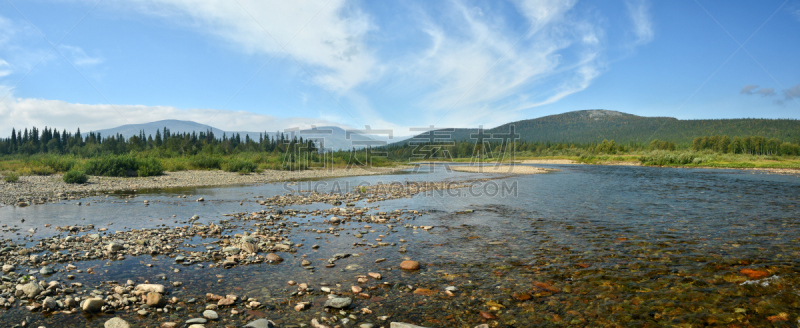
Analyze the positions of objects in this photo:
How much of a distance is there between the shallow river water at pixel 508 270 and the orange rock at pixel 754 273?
3.7 inches

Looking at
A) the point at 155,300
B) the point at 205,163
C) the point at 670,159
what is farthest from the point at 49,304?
the point at 670,159

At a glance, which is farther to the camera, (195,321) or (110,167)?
(110,167)

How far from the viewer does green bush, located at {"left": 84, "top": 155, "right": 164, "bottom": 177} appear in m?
29.4

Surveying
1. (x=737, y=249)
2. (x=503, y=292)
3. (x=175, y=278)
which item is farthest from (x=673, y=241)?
(x=175, y=278)

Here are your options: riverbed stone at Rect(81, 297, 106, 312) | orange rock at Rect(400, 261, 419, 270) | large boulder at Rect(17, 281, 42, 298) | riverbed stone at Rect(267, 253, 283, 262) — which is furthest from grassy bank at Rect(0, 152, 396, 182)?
orange rock at Rect(400, 261, 419, 270)

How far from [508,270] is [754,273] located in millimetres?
4783

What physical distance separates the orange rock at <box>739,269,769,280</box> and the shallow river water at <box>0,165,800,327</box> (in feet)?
0.31

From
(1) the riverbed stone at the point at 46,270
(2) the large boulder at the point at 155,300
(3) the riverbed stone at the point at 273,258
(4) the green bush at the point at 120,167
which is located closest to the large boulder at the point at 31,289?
(1) the riverbed stone at the point at 46,270

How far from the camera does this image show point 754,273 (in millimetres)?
6820

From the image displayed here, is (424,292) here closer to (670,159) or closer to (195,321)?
(195,321)

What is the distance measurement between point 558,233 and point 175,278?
10171mm

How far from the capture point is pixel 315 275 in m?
6.97

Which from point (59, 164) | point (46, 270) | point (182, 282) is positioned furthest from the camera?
point (59, 164)

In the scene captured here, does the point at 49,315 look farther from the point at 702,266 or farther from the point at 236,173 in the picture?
the point at 236,173
